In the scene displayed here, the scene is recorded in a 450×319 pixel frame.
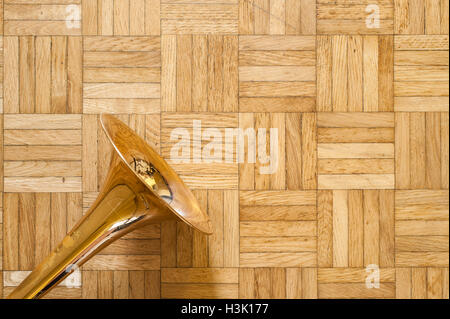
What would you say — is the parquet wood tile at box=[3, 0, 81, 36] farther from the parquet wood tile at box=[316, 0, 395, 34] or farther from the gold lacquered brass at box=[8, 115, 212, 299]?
the parquet wood tile at box=[316, 0, 395, 34]

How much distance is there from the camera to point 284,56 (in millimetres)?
1001

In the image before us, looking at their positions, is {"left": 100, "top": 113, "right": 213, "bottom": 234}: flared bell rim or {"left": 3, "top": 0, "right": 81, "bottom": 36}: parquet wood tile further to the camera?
{"left": 3, "top": 0, "right": 81, "bottom": 36}: parquet wood tile

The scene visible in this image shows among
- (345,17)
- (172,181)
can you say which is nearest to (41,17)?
(172,181)

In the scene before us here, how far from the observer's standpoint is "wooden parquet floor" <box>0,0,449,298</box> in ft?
3.24

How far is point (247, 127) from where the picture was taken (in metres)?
1.00

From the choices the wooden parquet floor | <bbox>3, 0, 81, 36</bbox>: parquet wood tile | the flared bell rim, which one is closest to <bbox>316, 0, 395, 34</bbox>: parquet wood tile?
the wooden parquet floor

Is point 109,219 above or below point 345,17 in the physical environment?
below

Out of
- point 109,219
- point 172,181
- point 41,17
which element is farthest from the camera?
point 41,17

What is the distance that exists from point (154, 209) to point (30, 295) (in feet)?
1.22

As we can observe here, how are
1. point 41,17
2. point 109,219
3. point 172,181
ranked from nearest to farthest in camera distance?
1. point 109,219
2. point 172,181
3. point 41,17

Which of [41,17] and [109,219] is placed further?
[41,17]

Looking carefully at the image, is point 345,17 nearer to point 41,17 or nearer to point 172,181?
point 172,181

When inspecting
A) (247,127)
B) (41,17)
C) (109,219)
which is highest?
(41,17)

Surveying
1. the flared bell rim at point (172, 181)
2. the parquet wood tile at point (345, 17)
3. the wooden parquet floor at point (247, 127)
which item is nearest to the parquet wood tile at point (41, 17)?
the wooden parquet floor at point (247, 127)
